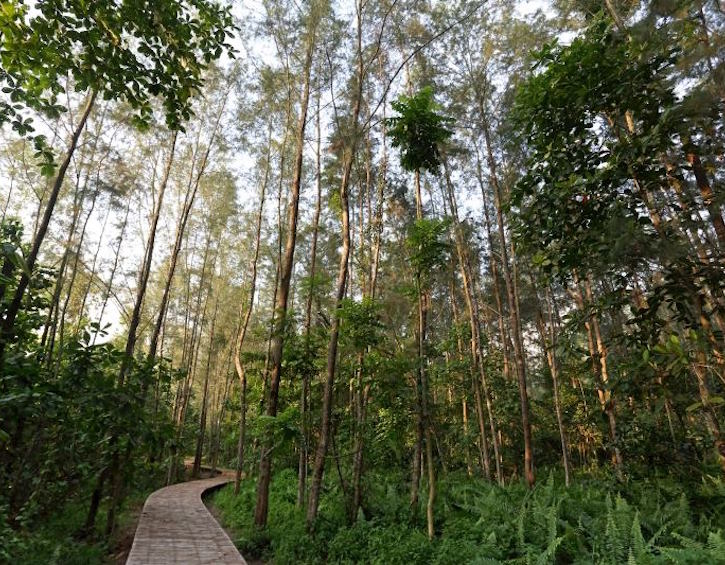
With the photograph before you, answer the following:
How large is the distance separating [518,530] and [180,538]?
17.8ft

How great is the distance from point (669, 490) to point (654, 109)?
6.59 metres

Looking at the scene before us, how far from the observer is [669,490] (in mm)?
6719

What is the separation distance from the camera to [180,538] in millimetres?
6719

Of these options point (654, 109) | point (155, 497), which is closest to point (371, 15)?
point (654, 109)

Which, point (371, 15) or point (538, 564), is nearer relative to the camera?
point (538, 564)

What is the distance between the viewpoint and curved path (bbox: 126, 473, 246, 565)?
5531 millimetres

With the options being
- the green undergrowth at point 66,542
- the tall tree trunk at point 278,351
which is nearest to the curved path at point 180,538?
the green undergrowth at point 66,542

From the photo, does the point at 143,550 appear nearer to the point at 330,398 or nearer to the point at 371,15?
the point at 330,398

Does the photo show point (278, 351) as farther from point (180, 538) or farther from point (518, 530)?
point (518, 530)

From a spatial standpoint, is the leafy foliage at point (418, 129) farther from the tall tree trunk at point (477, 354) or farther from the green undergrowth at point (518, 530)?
the green undergrowth at point (518, 530)

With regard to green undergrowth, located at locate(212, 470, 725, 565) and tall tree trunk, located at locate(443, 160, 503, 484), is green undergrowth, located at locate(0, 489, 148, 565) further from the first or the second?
tall tree trunk, located at locate(443, 160, 503, 484)

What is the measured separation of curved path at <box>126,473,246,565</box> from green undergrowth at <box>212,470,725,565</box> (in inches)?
23.3

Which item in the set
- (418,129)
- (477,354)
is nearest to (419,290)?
(418,129)

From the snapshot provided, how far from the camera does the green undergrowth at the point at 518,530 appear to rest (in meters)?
3.97
